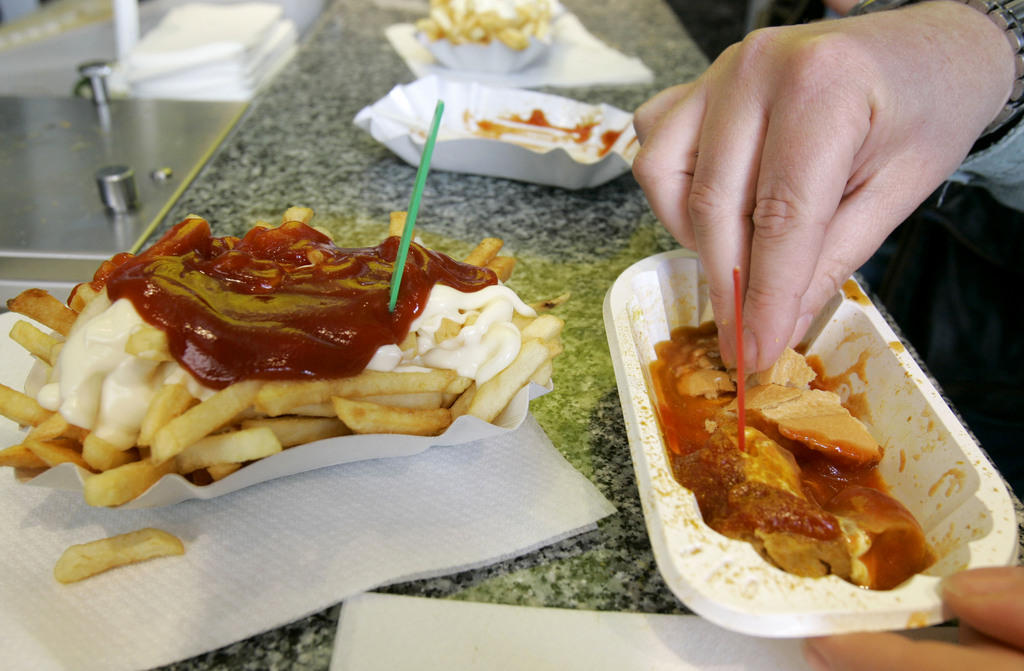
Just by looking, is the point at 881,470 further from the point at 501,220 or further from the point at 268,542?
the point at 501,220

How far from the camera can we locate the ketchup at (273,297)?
38.5 inches

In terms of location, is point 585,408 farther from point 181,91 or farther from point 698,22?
point 698,22

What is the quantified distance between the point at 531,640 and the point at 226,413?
1.71 ft

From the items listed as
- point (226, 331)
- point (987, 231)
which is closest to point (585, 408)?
point (226, 331)


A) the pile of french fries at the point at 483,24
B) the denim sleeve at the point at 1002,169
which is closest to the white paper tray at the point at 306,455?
the denim sleeve at the point at 1002,169

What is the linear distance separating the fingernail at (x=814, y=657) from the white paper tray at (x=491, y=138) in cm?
144

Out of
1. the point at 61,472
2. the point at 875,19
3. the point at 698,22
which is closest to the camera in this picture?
the point at 61,472

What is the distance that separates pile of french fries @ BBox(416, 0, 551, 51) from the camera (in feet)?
9.29

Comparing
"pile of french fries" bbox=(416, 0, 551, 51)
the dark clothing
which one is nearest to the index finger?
the dark clothing

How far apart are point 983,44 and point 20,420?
1.79 meters

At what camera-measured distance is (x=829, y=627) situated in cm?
79

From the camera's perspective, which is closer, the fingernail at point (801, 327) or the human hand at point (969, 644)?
the human hand at point (969, 644)

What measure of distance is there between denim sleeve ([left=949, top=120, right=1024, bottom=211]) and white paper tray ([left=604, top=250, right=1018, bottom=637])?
0.49 metres

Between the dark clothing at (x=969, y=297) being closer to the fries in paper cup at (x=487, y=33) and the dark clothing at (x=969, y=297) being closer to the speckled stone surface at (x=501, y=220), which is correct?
the speckled stone surface at (x=501, y=220)
